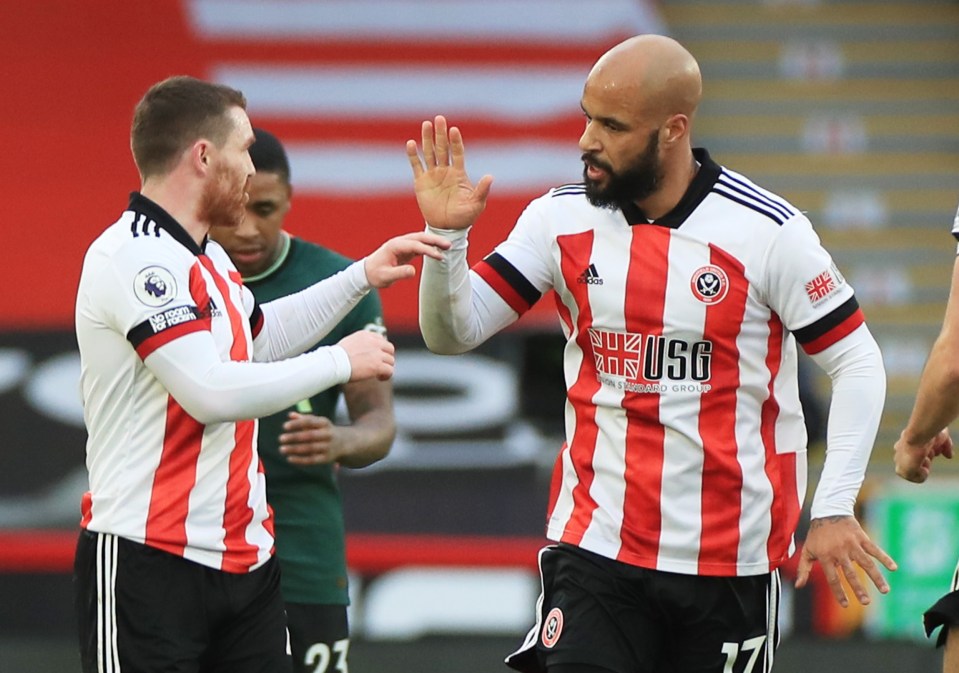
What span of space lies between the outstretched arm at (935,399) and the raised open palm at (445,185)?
3.56ft

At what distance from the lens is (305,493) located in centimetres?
437

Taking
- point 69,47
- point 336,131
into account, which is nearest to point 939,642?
point 336,131

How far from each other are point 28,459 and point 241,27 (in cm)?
312

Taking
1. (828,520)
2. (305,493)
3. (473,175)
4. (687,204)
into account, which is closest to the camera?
(828,520)

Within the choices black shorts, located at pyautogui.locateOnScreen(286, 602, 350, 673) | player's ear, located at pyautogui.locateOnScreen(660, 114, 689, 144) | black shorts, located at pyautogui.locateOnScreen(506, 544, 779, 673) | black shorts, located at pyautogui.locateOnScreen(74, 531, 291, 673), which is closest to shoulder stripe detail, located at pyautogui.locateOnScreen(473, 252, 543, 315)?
player's ear, located at pyautogui.locateOnScreen(660, 114, 689, 144)

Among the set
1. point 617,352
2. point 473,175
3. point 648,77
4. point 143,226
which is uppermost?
point 473,175

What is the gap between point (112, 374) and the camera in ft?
11.0

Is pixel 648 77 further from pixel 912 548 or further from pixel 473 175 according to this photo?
pixel 473 175

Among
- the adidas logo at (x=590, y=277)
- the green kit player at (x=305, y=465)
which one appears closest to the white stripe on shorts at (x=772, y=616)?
the adidas logo at (x=590, y=277)

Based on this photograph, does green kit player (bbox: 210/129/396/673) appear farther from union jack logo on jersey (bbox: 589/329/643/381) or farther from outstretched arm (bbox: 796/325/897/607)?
outstretched arm (bbox: 796/325/897/607)

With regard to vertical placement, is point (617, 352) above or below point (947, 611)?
above

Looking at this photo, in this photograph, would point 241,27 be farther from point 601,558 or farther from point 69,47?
point 601,558

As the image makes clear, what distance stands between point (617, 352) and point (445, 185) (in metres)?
0.57

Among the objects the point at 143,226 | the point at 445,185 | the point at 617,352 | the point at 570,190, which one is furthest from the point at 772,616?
the point at 143,226
